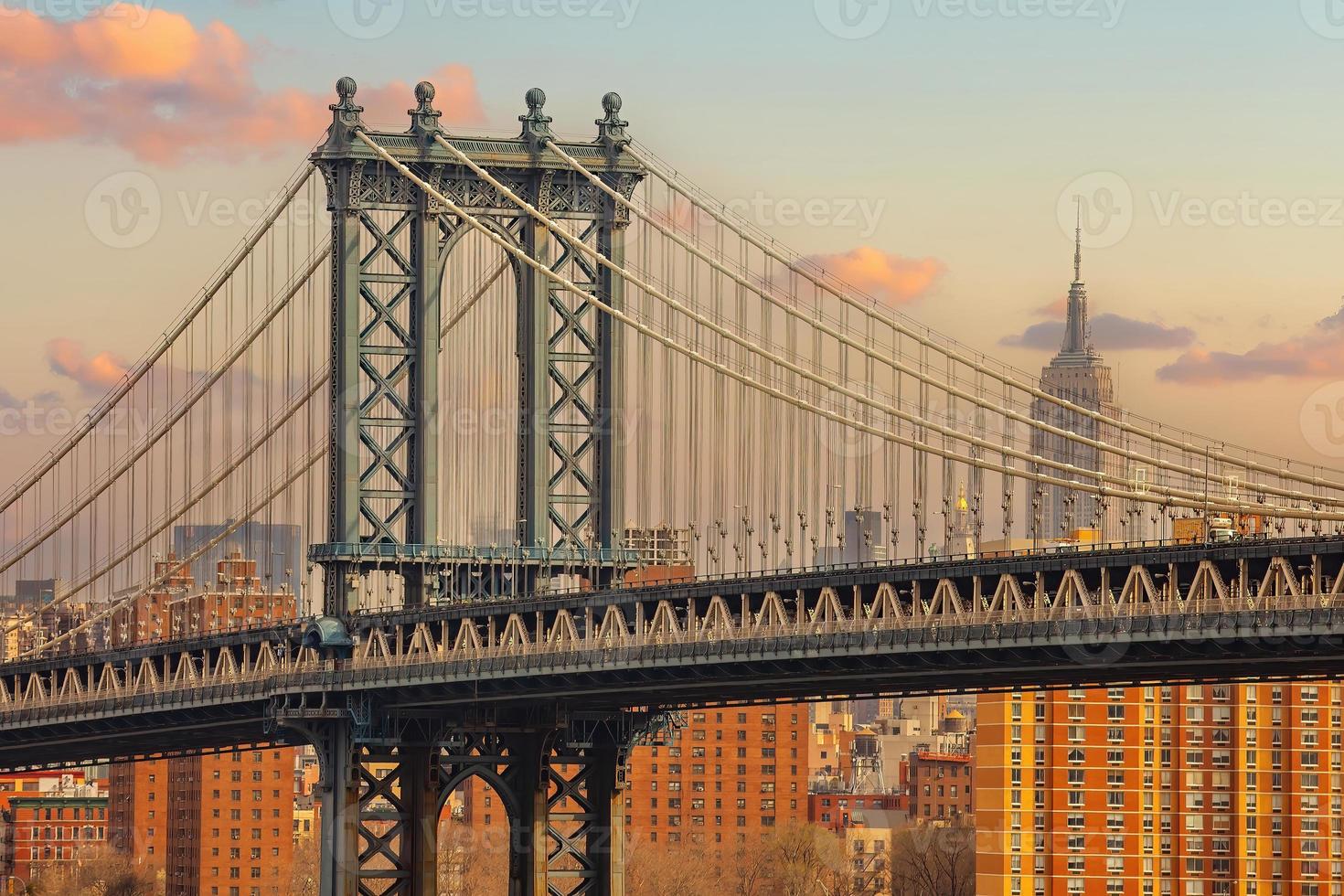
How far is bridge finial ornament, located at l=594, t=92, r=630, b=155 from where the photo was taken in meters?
111

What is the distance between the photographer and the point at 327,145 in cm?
10938

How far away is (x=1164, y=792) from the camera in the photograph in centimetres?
15900

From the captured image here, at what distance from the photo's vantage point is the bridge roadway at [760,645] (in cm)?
8094

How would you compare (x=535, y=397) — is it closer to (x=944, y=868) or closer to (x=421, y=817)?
(x=421, y=817)

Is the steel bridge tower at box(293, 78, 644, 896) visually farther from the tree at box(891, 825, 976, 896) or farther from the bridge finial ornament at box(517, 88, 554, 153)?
the tree at box(891, 825, 976, 896)

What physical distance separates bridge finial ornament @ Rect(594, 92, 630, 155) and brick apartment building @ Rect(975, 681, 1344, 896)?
52578 millimetres

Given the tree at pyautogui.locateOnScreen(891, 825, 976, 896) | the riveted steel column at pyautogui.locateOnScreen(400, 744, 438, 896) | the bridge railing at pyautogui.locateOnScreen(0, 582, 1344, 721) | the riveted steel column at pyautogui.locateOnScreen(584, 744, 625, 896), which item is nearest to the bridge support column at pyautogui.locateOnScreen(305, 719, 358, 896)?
the riveted steel column at pyautogui.locateOnScreen(400, 744, 438, 896)

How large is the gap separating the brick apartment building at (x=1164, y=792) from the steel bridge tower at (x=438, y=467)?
49.4m

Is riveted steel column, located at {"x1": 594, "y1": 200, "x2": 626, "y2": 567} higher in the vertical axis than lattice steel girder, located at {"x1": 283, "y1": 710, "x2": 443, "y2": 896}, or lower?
higher

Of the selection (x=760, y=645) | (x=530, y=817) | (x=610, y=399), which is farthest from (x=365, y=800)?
(x=760, y=645)

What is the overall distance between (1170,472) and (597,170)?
2702 cm

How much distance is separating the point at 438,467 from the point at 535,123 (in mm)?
12744

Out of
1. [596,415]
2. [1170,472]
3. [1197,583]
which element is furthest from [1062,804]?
[1197,583]

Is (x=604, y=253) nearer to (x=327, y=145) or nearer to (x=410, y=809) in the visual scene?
(x=327, y=145)
